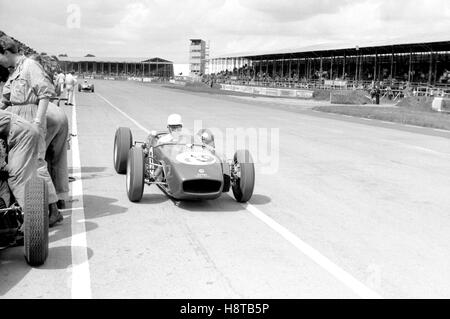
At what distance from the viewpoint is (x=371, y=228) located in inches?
239


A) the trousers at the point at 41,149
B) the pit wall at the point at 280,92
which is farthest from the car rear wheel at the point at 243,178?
the pit wall at the point at 280,92

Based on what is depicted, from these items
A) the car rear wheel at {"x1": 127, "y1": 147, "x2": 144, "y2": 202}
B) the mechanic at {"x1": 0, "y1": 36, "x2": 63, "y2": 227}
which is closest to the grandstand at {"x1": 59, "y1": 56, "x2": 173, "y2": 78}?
the car rear wheel at {"x1": 127, "y1": 147, "x2": 144, "y2": 202}

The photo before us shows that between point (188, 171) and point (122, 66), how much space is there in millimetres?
A: 140027

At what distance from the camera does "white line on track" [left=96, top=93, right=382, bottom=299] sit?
4.21 metres

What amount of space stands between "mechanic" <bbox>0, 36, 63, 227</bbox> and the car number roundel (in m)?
1.60

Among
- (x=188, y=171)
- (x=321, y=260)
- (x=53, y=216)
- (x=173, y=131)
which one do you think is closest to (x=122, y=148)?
(x=173, y=131)

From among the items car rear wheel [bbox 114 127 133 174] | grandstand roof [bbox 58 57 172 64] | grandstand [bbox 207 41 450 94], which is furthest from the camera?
grandstand roof [bbox 58 57 172 64]

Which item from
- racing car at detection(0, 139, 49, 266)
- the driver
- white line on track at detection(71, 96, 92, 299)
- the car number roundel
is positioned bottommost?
white line on track at detection(71, 96, 92, 299)

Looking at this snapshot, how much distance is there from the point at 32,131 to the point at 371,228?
3591 millimetres

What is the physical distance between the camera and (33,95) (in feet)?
19.4

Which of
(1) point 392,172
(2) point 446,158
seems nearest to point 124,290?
(1) point 392,172

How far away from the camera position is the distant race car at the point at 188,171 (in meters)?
6.53

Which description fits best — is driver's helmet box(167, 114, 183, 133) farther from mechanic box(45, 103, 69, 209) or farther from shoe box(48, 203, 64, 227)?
shoe box(48, 203, 64, 227)

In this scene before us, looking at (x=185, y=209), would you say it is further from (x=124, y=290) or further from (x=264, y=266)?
(x=124, y=290)
